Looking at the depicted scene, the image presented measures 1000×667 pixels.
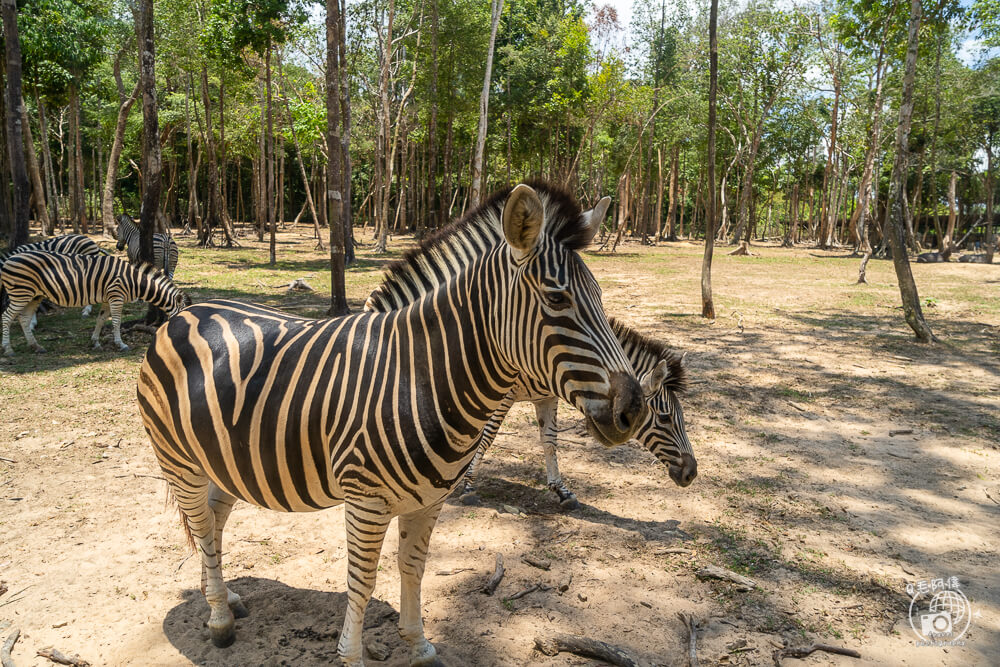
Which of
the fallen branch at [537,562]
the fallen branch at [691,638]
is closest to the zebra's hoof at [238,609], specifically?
the fallen branch at [537,562]

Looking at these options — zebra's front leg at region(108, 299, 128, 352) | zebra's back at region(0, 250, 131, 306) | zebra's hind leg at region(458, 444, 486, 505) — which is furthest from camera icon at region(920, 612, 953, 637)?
zebra's back at region(0, 250, 131, 306)

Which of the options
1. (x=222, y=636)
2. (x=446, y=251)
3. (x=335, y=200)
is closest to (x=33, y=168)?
(x=335, y=200)

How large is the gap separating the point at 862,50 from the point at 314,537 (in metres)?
21.8

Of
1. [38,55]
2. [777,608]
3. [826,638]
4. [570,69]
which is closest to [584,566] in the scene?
[777,608]

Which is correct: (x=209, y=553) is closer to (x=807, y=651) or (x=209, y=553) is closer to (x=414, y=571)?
(x=414, y=571)

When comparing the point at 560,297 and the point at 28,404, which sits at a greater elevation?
the point at 560,297

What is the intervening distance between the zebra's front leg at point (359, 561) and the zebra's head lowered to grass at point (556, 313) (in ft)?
2.98

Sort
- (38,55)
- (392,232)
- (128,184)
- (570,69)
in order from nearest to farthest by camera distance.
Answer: (38,55) → (570,69) → (392,232) → (128,184)

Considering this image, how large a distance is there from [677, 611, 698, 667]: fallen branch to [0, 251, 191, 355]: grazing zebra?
8.98 m

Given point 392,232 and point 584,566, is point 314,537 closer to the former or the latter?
point 584,566

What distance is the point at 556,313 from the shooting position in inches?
89.9

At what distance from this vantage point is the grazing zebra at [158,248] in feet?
48.9

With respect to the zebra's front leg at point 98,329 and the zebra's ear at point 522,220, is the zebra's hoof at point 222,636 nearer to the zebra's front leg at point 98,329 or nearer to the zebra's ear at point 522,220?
the zebra's ear at point 522,220

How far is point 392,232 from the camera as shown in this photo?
43531 millimetres
